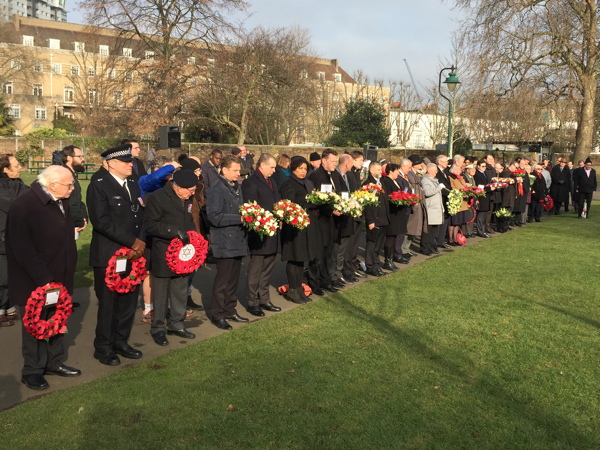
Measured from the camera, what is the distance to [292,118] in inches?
1806

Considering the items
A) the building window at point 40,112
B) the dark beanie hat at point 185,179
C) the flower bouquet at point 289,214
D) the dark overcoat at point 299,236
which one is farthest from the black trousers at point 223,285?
the building window at point 40,112

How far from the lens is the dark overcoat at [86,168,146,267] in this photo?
623 cm

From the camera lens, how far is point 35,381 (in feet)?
18.8

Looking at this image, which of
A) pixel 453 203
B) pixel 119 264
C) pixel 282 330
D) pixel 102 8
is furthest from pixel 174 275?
pixel 102 8

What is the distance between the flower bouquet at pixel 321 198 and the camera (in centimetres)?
899

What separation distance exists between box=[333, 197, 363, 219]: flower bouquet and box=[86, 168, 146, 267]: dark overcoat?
373 cm

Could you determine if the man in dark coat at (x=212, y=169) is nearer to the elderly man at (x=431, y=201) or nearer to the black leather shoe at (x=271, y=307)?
the black leather shoe at (x=271, y=307)

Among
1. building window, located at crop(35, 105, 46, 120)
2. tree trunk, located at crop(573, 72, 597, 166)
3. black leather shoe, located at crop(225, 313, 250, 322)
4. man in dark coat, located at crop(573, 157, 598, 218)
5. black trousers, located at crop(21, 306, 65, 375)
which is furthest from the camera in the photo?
building window, located at crop(35, 105, 46, 120)

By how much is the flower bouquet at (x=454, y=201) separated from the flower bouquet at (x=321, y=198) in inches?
197

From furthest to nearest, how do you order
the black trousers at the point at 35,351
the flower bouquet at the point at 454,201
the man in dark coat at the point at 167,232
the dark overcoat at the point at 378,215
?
the flower bouquet at the point at 454,201, the dark overcoat at the point at 378,215, the man in dark coat at the point at 167,232, the black trousers at the point at 35,351

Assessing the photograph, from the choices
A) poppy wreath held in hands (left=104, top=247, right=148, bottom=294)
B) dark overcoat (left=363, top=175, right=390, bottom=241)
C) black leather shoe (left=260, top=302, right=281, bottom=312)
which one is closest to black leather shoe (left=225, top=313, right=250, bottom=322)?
black leather shoe (left=260, top=302, right=281, bottom=312)

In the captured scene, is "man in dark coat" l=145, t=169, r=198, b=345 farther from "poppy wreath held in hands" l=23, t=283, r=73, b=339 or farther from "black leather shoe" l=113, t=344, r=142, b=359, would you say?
"poppy wreath held in hands" l=23, t=283, r=73, b=339

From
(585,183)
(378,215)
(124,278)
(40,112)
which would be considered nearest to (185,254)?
(124,278)

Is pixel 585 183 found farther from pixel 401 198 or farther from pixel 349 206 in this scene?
pixel 349 206
